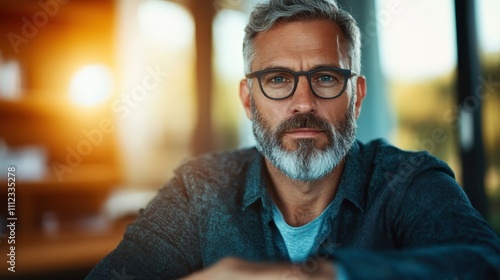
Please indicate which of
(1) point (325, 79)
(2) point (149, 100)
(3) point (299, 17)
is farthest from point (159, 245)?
(2) point (149, 100)

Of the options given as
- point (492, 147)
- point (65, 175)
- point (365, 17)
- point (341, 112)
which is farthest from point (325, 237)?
point (65, 175)

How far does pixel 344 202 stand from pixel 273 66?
16.3 inches

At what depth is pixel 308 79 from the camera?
1.27 meters

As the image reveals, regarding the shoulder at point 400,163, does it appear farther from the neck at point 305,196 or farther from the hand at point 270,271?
the hand at point 270,271

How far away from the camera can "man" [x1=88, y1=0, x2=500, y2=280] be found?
3.95 ft

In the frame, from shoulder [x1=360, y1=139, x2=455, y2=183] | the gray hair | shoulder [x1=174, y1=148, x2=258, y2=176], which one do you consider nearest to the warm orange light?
shoulder [x1=174, y1=148, x2=258, y2=176]

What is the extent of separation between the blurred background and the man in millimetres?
1162

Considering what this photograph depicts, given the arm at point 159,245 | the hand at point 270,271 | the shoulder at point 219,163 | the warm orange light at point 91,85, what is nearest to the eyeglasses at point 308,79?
the shoulder at point 219,163

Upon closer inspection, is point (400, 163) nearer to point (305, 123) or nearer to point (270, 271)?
point (305, 123)

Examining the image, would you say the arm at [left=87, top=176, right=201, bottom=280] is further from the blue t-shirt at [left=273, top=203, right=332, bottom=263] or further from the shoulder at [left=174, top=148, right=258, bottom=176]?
the blue t-shirt at [left=273, top=203, right=332, bottom=263]

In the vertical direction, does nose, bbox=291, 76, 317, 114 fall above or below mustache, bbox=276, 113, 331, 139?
above

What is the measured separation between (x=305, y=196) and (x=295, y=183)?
0.05 meters

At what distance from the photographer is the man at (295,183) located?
120cm

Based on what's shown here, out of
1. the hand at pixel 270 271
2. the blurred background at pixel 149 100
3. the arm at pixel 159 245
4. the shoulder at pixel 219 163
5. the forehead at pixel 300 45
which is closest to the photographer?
the hand at pixel 270 271
